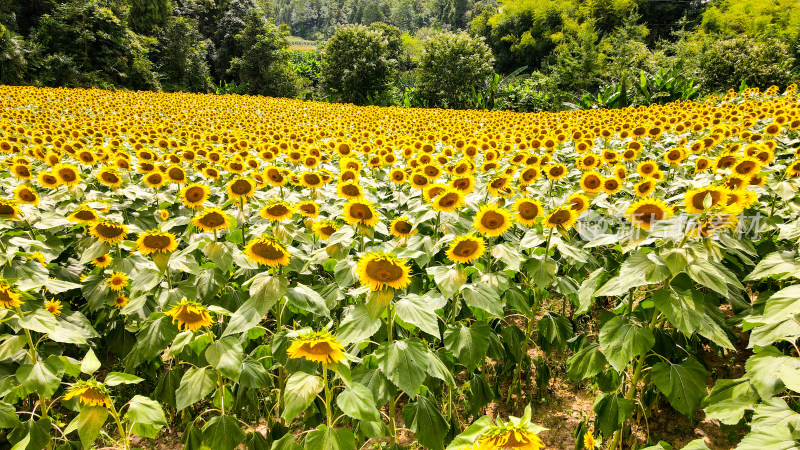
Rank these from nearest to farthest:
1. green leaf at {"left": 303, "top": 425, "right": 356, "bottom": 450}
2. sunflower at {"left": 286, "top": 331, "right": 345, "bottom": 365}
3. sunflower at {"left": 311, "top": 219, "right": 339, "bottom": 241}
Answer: sunflower at {"left": 286, "top": 331, "right": 345, "bottom": 365} < green leaf at {"left": 303, "top": 425, "right": 356, "bottom": 450} < sunflower at {"left": 311, "top": 219, "right": 339, "bottom": 241}

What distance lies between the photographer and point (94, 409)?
159cm

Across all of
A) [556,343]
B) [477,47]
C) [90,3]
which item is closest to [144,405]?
[556,343]

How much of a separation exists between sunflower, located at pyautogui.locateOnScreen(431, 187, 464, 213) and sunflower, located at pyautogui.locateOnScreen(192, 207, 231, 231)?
1213 millimetres

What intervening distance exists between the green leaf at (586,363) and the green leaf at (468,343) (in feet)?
1.77

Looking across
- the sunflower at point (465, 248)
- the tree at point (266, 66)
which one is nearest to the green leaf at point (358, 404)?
the sunflower at point (465, 248)

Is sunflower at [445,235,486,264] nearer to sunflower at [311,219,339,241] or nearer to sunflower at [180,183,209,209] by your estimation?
sunflower at [311,219,339,241]

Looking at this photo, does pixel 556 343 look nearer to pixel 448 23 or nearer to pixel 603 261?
pixel 603 261

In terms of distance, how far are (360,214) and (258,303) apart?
0.84 metres

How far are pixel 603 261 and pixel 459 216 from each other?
1.17 metres

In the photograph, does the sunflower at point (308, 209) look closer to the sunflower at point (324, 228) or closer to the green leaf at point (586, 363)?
the sunflower at point (324, 228)

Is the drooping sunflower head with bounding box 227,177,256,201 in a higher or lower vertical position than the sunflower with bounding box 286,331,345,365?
higher

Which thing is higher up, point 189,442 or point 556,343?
point 556,343

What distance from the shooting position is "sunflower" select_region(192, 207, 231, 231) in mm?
2154

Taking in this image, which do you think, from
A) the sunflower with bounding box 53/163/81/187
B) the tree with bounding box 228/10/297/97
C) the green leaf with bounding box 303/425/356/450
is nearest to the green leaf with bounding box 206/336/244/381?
the green leaf with bounding box 303/425/356/450
